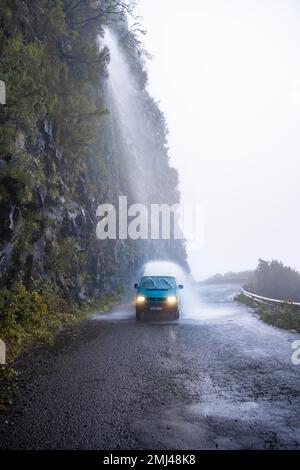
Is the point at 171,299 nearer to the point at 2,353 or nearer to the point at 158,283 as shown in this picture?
the point at 158,283

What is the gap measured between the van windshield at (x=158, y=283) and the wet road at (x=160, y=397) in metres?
5.11

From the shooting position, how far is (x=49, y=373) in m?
6.74

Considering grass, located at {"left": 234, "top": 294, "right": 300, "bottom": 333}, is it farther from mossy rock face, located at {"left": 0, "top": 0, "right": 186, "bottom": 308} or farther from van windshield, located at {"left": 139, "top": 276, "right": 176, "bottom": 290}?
mossy rock face, located at {"left": 0, "top": 0, "right": 186, "bottom": 308}

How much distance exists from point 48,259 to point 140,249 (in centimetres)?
2065

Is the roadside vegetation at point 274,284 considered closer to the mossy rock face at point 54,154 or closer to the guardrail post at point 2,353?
the mossy rock face at point 54,154

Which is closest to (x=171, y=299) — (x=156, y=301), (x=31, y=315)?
(x=156, y=301)

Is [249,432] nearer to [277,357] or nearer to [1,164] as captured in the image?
[277,357]

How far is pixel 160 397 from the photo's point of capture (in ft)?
18.0

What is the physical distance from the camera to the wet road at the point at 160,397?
13.4ft

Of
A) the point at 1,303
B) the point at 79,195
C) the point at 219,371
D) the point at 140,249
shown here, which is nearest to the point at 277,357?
the point at 219,371

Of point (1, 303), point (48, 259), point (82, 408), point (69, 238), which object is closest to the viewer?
point (82, 408)

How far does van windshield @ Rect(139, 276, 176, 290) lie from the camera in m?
14.9

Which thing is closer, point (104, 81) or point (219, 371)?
point (219, 371)

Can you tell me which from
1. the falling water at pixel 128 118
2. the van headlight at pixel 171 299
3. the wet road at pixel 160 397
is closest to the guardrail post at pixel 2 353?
the wet road at pixel 160 397
